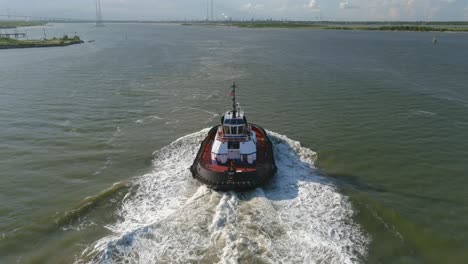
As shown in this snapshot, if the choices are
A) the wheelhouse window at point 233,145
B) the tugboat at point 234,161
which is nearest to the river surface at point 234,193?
the tugboat at point 234,161

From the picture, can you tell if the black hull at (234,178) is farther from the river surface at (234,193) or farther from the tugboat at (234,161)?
the river surface at (234,193)

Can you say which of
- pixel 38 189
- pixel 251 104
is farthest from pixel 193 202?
pixel 251 104

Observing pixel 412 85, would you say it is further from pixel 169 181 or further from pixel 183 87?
pixel 169 181

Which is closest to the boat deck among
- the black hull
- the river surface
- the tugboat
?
the tugboat

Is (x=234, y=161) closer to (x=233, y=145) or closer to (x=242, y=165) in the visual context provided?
(x=242, y=165)

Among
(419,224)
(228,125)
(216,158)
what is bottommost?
(419,224)

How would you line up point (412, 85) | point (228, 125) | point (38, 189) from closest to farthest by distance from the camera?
point (38, 189) < point (228, 125) < point (412, 85)

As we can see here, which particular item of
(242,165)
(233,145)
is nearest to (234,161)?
(242,165)
